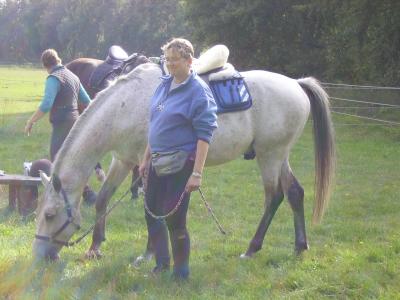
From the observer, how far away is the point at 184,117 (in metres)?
3.58

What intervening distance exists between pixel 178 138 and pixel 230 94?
1.22 meters

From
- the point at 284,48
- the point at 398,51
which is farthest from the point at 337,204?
the point at 284,48

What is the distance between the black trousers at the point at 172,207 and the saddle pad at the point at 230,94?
3.37 ft

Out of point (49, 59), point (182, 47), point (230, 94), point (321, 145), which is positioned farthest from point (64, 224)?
point (321, 145)

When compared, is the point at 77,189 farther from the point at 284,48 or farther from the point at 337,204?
the point at 284,48

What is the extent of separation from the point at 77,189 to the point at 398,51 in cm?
1232

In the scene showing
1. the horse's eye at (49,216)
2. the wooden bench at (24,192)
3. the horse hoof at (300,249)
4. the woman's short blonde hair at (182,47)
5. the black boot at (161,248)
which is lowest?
the wooden bench at (24,192)

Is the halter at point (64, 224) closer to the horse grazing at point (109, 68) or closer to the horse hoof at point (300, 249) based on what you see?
the horse grazing at point (109, 68)

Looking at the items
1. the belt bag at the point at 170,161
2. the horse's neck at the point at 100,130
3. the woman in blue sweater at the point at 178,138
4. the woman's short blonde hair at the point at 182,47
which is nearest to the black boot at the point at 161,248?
the woman in blue sweater at the point at 178,138

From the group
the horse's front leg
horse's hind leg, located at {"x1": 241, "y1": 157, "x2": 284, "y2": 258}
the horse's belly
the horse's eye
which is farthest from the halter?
horse's hind leg, located at {"x1": 241, "y1": 157, "x2": 284, "y2": 258}

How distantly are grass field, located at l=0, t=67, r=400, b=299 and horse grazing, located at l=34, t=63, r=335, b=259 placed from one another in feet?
0.89

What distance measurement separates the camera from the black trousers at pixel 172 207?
3.76 meters

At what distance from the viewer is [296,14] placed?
19250 millimetres

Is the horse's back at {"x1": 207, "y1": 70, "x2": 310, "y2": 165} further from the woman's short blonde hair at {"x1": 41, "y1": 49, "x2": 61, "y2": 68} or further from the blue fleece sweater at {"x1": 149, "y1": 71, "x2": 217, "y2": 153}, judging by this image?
the woman's short blonde hair at {"x1": 41, "y1": 49, "x2": 61, "y2": 68}
